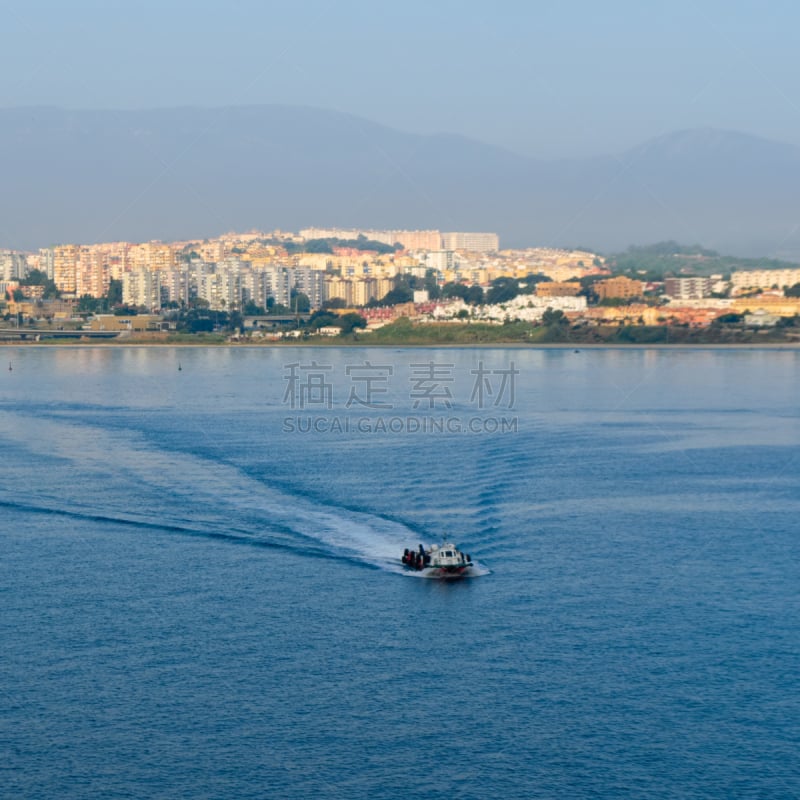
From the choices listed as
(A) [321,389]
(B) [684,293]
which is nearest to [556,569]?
(A) [321,389]

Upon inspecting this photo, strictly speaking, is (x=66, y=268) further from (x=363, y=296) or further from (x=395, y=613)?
(x=395, y=613)

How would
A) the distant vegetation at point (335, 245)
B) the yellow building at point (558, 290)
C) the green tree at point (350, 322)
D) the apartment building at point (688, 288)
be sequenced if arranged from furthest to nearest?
the distant vegetation at point (335, 245), the yellow building at point (558, 290), the apartment building at point (688, 288), the green tree at point (350, 322)

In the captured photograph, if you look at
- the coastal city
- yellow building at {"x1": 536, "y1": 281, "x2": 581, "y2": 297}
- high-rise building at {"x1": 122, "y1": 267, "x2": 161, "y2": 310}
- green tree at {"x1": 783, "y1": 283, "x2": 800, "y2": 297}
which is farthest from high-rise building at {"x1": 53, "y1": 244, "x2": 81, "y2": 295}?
green tree at {"x1": 783, "y1": 283, "x2": 800, "y2": 297}

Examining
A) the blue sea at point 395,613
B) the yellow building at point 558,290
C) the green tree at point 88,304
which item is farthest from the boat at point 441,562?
the green tree at point 88,304

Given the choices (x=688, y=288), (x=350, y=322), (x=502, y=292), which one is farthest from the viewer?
(x=502, y=292)

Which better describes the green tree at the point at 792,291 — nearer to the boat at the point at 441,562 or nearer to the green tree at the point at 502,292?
the green tree at the point at 502,292

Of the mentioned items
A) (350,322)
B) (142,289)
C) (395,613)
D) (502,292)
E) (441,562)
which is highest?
(142,289)

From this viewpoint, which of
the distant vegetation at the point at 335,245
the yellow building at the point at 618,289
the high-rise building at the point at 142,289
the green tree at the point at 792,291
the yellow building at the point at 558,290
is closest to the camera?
the green tree at the point at 792,291

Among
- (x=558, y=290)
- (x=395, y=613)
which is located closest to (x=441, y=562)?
(x=395, y=613)
